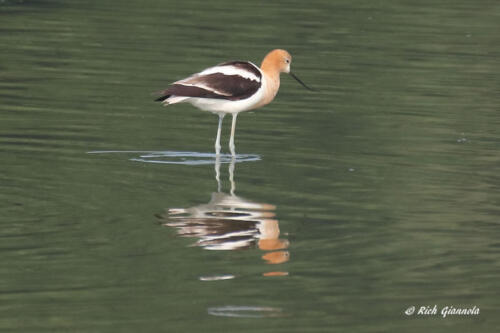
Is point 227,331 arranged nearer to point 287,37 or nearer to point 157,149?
point 157,149

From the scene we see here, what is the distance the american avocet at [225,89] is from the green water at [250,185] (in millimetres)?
616

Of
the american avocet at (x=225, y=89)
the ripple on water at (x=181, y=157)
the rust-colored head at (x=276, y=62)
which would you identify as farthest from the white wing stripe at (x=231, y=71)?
the ripple on water at (x=181, y=157)

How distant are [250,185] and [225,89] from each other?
1595 millimetres

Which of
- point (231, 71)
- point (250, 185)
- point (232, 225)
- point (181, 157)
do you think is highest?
point (231, 71)

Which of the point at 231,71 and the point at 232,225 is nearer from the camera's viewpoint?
the point at 232,225

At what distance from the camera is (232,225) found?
11.6 m

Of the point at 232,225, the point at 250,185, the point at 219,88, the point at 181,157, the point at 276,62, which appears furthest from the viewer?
the point at 276,62

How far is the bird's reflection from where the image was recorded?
10.9m

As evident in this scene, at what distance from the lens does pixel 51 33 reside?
24156mm

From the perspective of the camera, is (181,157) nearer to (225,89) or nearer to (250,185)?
(225,89)

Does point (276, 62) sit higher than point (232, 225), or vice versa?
point (276, 62)

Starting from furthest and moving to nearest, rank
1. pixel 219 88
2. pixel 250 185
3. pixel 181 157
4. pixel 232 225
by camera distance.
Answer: pixel 181 157
pixel 219 88
pixel 250 185
pixel 232 225

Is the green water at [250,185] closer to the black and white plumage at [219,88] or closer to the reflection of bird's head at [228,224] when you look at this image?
the reflection of bird's head at [228,224]

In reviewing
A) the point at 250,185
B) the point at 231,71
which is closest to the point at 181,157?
the point at 231,71
